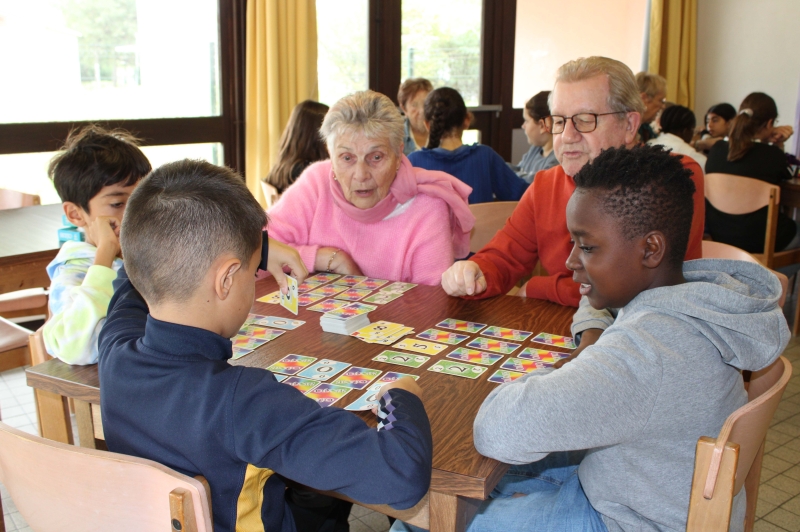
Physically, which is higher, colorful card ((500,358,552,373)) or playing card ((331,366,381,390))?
colorful card ((500,358,552,373))

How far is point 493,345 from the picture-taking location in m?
1.69

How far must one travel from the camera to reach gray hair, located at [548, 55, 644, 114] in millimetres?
2141

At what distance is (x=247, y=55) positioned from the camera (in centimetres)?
486

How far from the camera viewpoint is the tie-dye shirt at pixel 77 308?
1.55 meters

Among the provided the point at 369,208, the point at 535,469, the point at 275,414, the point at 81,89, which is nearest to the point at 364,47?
the point at 81,89

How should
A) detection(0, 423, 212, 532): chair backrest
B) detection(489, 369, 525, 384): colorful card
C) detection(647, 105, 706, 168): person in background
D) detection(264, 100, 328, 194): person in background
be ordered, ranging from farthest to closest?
1. detection(647, 105, 706, 168): person in background
2. detection(264, 100, 328, 194): person in background
3. detection(489, 369, 525, 384): colorful card
4. detection(0, 423, 212, 532): chair backrest

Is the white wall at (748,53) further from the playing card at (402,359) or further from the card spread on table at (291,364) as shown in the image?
the card spread on table at (291,364)

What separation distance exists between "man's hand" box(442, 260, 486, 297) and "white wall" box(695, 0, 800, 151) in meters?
6.11

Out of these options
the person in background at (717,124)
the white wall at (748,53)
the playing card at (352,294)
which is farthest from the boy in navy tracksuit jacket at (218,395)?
the white wall at (748,53)

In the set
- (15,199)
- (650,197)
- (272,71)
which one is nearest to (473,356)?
(650,197)

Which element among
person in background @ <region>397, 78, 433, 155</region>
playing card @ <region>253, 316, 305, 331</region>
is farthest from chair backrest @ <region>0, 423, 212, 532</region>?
person in background @ <region>397, 78, 433, 155</region>

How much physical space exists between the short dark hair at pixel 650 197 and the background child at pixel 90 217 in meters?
1.14

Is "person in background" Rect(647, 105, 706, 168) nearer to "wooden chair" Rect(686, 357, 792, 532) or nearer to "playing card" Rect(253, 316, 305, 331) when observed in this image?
"playing card" Rect(253, 316, 305, 331)

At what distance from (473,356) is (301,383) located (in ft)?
1.32
